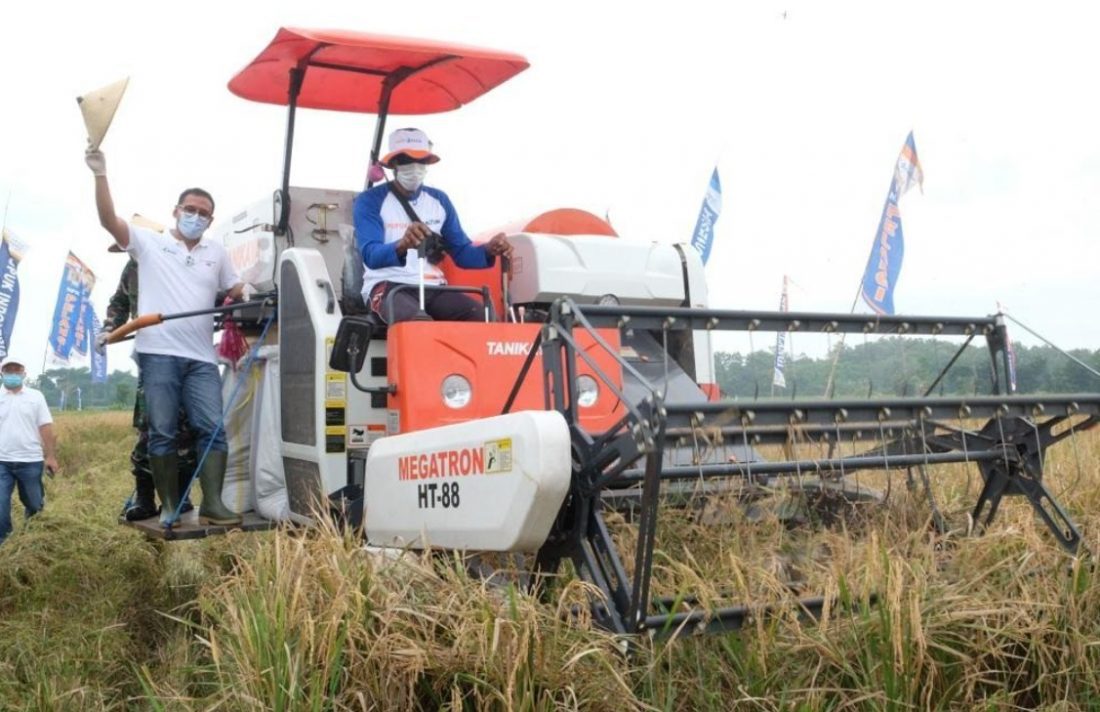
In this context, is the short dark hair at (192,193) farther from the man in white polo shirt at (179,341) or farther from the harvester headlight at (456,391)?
the harvester headlight at (456,391)

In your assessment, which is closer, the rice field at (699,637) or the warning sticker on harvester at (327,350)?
the rice field at (699,637)

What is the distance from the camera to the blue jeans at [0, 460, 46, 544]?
8.99 m

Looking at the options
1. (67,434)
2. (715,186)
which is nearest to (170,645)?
(715,186)

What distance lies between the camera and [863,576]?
383cm

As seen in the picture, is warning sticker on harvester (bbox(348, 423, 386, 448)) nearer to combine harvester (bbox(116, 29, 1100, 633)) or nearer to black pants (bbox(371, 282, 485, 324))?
combine harvester (bbox(116, 29, 1100, 633))

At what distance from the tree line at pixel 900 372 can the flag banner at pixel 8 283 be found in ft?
43.2

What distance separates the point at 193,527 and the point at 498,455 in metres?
2.70

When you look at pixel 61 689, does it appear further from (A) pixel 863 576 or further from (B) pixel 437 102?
(B) pixel 437 102

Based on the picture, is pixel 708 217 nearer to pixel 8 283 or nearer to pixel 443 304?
pixel 8 283

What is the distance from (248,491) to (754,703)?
3555 millimetres

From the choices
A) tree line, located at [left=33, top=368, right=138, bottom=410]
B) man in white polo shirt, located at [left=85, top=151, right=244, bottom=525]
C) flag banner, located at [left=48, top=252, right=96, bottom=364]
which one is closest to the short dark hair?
man in white polo shirt, located at [left=85, top=151, right=244, bottom=525]

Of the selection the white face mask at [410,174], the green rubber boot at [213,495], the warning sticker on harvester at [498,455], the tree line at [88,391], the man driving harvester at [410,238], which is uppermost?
the white face mask at [410,174]

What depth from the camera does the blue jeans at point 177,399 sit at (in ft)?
19.1

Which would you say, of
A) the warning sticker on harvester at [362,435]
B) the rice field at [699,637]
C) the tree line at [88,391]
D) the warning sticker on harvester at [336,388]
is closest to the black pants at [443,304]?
the warning sticker on harvester at [336,388]
